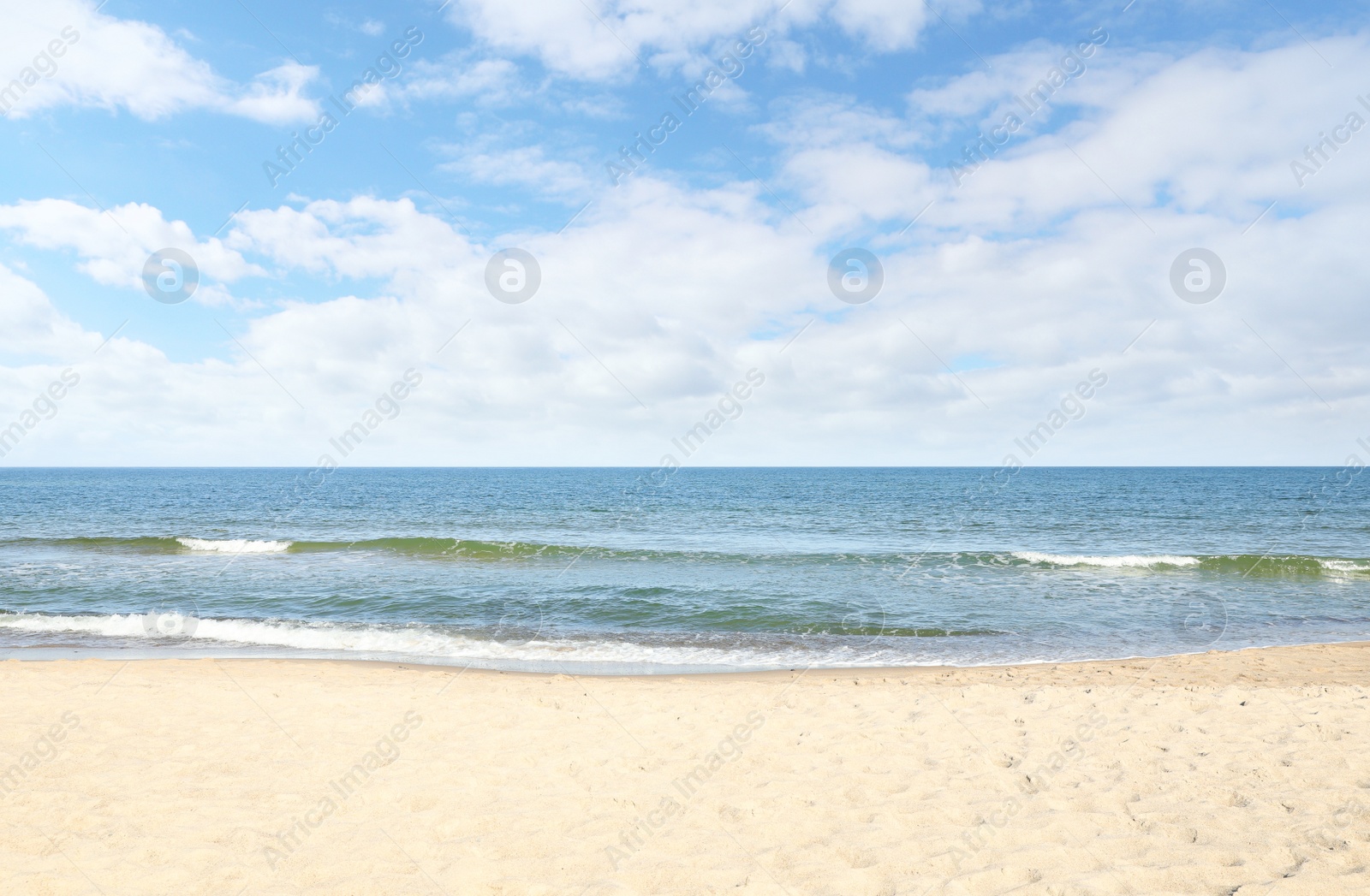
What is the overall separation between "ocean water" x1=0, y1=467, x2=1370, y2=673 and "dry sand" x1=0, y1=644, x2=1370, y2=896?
3.88 m

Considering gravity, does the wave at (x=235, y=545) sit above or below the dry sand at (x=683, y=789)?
below

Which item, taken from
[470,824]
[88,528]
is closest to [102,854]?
[470,824]

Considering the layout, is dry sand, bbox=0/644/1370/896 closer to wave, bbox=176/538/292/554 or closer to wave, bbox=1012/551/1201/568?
wave, bbox=1012/551/1201/568

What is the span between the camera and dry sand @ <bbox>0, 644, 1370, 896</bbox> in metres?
4.88

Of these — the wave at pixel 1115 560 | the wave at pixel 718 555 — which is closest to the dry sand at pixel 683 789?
the wave at pixel 718 555

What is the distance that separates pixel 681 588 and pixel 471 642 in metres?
6.90

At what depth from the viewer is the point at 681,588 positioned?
64.0ft

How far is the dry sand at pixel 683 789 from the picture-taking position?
16.0ft

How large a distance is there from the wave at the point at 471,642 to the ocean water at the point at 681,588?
7 cm

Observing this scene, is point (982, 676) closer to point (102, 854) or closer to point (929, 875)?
point (929, 875)
